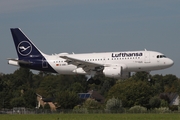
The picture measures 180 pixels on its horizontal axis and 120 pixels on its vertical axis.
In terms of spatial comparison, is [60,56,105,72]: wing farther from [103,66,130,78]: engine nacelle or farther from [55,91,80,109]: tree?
[55,91,80,109]: tree

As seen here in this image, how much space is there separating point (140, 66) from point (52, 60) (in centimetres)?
1184

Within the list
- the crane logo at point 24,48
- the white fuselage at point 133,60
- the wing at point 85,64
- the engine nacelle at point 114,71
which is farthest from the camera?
the crane logo at point 24,48

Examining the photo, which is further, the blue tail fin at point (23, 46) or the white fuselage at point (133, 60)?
the blue tail fin at point (23, 46)

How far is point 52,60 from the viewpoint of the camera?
268ft

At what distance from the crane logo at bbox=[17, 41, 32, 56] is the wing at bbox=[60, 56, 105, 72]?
773cm

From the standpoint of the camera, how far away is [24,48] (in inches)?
3369

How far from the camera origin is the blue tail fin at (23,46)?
84.3 m

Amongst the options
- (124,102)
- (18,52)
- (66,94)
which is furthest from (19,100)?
(18,52)

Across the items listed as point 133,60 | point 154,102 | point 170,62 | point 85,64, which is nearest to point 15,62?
point 85,64

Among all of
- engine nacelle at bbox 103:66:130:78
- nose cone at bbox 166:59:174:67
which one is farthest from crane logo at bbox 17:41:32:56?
nose cone at bbox 166:59:174:67

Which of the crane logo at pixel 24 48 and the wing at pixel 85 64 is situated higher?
the crane logo at pixel 24 48

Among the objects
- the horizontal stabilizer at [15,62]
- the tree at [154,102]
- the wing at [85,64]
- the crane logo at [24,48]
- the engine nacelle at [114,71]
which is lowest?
the tree at [154,102]

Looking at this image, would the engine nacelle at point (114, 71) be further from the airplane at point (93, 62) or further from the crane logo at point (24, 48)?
the crane logo at point (24, 48)

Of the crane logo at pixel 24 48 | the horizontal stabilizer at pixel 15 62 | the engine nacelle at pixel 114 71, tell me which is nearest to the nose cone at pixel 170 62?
the engine nacelle at pixel 114 71
